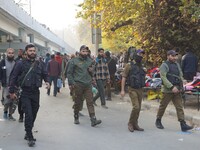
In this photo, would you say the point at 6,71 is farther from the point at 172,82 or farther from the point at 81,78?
the point at 172,82

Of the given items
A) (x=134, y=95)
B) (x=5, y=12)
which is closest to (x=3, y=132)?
(x=134, y=95)

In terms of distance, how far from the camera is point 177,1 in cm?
1246

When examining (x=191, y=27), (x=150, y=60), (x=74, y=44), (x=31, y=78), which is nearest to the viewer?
(x=31, y=78)

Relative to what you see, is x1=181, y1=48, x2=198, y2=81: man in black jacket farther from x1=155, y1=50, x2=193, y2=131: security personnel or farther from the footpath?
x1=155, y1=50, x2=193, y2=131: security personnel

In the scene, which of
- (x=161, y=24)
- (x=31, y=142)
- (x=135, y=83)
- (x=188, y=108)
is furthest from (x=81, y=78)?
(x=161, y=24)

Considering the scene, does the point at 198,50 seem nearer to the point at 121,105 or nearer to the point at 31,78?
the point at 121,105

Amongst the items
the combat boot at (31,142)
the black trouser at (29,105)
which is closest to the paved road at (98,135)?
the combat boot at (31,142)

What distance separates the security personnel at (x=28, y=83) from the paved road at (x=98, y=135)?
494 mm

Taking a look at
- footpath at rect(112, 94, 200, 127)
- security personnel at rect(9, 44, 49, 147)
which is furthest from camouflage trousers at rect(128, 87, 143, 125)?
security personnel at rect(9, 44, 49, 147)

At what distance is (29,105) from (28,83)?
1.30ft

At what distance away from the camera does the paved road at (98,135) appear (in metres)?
6.10

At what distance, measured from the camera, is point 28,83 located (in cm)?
607

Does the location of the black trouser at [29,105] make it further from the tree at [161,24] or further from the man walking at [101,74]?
the tree at [161,24]

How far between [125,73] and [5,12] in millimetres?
13225
